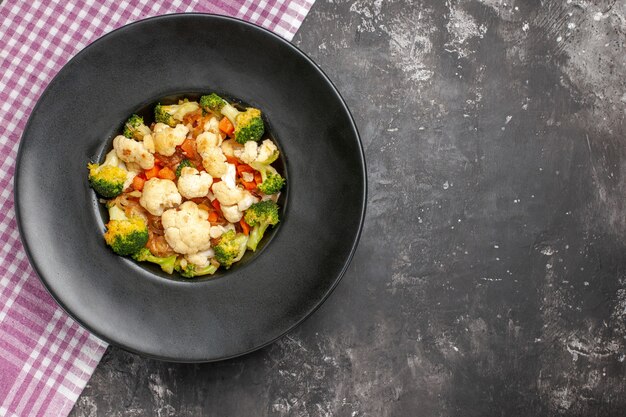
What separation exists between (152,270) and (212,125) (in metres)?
0.71

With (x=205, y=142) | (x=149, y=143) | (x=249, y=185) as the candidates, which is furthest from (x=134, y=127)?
(x=249, y=185)

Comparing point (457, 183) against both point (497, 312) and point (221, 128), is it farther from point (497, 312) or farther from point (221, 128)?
point (221, 128)

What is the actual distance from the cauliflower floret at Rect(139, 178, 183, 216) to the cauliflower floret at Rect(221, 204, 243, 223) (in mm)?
210

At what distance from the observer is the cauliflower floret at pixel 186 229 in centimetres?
271

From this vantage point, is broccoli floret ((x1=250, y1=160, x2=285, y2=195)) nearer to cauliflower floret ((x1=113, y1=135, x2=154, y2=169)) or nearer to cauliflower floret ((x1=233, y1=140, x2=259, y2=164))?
cauliflower floret ((x1=233, y1=140, x2=259, y2=164))

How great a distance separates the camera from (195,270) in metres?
2.78

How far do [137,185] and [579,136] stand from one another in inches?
88.4

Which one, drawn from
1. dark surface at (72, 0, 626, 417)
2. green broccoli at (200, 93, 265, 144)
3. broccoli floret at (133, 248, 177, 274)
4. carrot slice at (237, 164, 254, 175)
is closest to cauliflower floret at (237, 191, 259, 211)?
carrot slice at (237, 164, 254, 175)

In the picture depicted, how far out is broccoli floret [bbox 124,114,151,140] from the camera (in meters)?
2.75

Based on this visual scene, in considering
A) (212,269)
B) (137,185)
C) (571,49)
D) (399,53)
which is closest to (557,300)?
(571,49)

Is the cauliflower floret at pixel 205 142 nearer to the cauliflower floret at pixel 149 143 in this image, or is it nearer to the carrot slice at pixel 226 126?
the carrot slice at pixel 226 126

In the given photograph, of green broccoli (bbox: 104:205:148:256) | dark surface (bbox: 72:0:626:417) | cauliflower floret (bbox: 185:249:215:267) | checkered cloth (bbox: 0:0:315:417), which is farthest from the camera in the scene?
dark surface (bbox: 72:0:626:417)

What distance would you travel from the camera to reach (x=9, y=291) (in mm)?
2965

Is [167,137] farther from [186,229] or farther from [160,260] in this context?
[160,260]
